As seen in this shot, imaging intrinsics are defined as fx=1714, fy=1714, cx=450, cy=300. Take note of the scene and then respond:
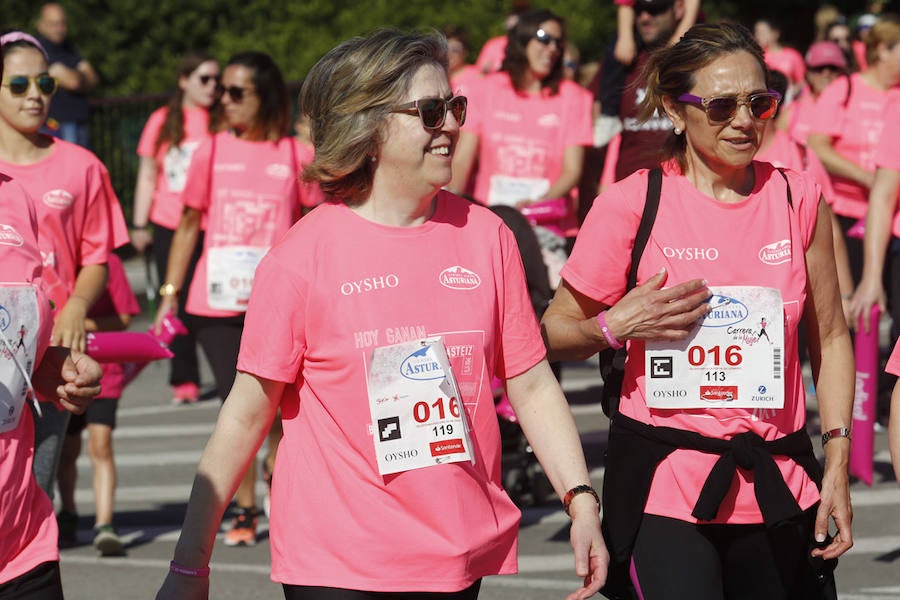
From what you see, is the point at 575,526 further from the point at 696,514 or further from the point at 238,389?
the point at 238,389

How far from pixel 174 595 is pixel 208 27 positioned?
79.4ft

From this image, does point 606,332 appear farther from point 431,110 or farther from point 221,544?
point 221,544

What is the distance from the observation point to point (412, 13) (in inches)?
951

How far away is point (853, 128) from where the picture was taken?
9844mm

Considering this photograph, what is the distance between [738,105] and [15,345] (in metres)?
1.88

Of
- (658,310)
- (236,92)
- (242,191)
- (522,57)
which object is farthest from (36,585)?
(522,57)

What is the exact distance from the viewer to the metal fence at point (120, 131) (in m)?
19.8

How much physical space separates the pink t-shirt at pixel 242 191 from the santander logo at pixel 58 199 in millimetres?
1670

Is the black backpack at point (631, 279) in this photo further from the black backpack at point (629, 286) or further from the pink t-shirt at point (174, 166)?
the pink t-shirt at point (174, 166)

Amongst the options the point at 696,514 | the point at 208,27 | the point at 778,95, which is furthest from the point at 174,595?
the point at 208,27

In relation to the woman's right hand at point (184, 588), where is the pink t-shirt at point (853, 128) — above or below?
above

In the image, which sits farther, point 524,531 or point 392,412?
point 524,531

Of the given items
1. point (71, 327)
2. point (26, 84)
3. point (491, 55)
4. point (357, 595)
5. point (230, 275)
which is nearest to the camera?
point (357, 595)

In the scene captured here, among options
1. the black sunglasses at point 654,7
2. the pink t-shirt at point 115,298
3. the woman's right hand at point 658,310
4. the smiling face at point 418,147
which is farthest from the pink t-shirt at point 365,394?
the black sunglasses at point 654,7
